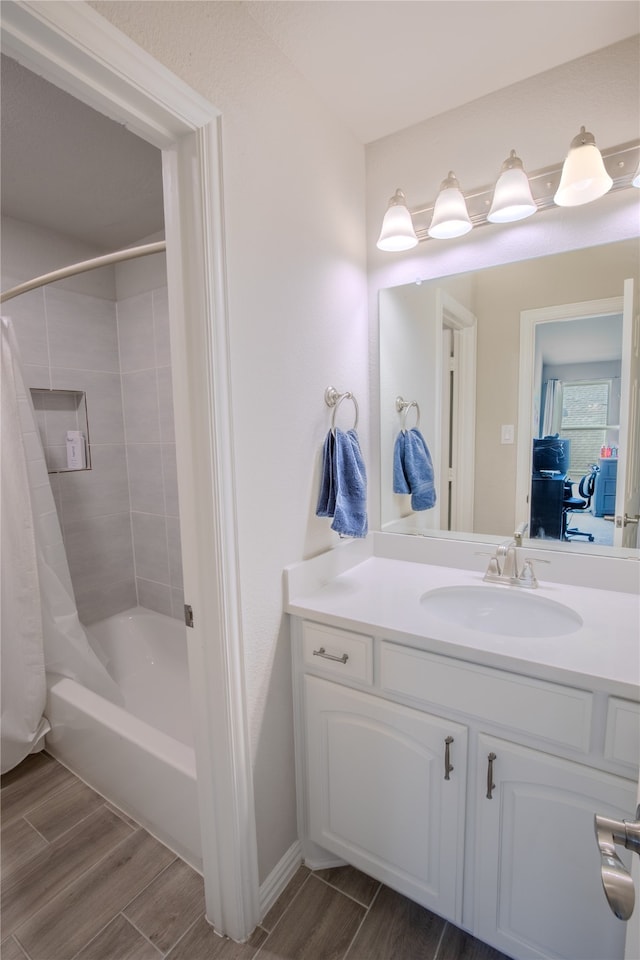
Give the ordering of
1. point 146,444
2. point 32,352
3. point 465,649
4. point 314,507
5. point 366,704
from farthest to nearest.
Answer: point 146,444 < point 32,352 < point 314,507 < point 366,704 < point 465,649

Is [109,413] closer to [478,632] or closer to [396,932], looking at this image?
[478,632]

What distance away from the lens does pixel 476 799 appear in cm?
105

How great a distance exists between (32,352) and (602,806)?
2.59m

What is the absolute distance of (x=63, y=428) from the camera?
2.26 meters

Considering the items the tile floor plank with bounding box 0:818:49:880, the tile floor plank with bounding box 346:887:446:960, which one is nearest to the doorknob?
the tile floor plank with bounding box 346:887:446:960

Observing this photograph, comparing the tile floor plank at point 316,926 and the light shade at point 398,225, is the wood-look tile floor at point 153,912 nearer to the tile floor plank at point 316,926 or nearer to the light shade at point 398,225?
the tile floor plank at point 316,926

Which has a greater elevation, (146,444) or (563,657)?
(146,444)

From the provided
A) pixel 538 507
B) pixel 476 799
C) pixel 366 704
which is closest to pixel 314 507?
pixel 366 704

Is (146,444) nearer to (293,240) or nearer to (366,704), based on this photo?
(293,240)

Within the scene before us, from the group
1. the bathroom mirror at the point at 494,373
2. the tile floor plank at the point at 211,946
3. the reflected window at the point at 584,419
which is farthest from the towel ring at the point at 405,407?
the tile floor plank at the point at 211,946

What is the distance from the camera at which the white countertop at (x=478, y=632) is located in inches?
36.4

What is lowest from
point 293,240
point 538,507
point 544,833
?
point 544,833

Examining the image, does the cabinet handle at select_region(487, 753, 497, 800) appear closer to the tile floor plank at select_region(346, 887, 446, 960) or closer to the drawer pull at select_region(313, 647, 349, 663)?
the drawer pull at select_region(313, 647, 349, 663)

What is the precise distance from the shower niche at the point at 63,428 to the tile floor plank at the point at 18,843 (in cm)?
143
